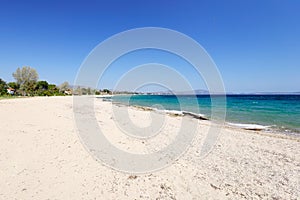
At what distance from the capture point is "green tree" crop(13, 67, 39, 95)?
189ft

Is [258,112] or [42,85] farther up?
[42,85]

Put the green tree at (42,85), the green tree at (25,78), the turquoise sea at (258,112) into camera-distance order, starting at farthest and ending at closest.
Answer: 1. the green tree at (42,85)
2. the green tree at (25,78)
3. the turquoise sea at (258,112)

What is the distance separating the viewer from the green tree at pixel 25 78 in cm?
5756

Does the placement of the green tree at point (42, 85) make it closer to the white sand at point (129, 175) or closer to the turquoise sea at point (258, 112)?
the turquoise sea at point (258, 112)

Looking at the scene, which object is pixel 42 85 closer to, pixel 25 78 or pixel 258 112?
pixel 25 78

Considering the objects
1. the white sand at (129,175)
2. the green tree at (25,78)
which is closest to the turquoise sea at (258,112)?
the white sand at (129,175)

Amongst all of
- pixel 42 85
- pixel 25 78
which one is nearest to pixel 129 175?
pixel 25 78

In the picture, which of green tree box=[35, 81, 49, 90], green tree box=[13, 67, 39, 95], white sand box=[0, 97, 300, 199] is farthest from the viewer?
green tree box=[35, 81, 49, 90]

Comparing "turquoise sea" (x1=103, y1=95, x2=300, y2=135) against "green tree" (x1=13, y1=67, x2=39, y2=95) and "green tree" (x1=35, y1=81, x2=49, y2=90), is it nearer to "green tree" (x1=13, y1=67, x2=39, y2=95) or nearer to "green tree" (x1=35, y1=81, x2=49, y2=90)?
"green tree" (x1=13, y1=67, x2=39, y2=95)

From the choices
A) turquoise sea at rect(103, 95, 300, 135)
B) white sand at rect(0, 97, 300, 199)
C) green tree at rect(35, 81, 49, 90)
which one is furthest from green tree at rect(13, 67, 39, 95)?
white sand at rect(0, 97, 300, 199)

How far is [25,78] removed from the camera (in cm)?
5816

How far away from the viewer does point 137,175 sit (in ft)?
14.6

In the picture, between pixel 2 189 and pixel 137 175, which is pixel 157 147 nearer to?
pixel 137 175

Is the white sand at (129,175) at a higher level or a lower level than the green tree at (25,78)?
lower
